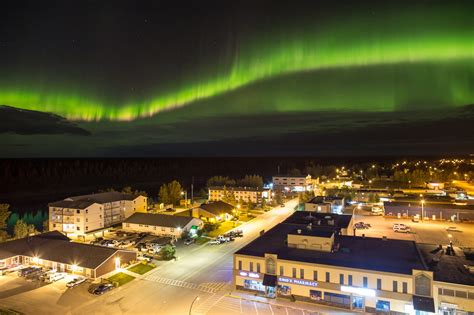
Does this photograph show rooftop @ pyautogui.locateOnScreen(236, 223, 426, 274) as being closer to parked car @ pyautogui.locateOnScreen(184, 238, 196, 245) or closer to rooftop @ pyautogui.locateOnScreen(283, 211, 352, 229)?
rooftop @ pyautogui.locateOnScreen(283, 211, 352, 229)

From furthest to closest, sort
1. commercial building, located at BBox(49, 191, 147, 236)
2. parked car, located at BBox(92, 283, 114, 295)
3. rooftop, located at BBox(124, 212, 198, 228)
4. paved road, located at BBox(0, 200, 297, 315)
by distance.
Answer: commercial building, located at BBox(49, 191, 147, 236)
rooftop, located at BBox(124, 212, 198, 228)
parked car, located at BBox(92, 283, 114, 295)
paved road, located at BBox(0, 200, 297, 315)

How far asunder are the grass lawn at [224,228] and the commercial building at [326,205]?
580 inches

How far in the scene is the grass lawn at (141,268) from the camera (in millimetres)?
35188

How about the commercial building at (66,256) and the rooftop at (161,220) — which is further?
the rooftop at (161,220)

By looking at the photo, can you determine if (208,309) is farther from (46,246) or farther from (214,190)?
(214,190)

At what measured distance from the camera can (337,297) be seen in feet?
90.3

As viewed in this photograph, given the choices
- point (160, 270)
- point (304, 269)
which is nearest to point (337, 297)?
point (304, 269)

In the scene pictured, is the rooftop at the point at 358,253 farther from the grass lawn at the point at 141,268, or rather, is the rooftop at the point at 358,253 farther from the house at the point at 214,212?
the house at the point at 214,212

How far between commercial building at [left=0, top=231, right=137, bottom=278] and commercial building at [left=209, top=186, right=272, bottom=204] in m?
45.0

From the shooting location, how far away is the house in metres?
60.3

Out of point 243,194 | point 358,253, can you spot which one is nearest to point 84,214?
point 243,194

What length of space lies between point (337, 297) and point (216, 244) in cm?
2138

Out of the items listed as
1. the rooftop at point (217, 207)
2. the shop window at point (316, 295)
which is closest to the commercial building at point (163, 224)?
the rooftop at point (217, 207)

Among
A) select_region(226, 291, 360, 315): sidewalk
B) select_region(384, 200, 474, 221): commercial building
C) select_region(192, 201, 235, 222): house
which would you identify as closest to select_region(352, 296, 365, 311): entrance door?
select_region(226, 291, 360, 315): sidewalk
